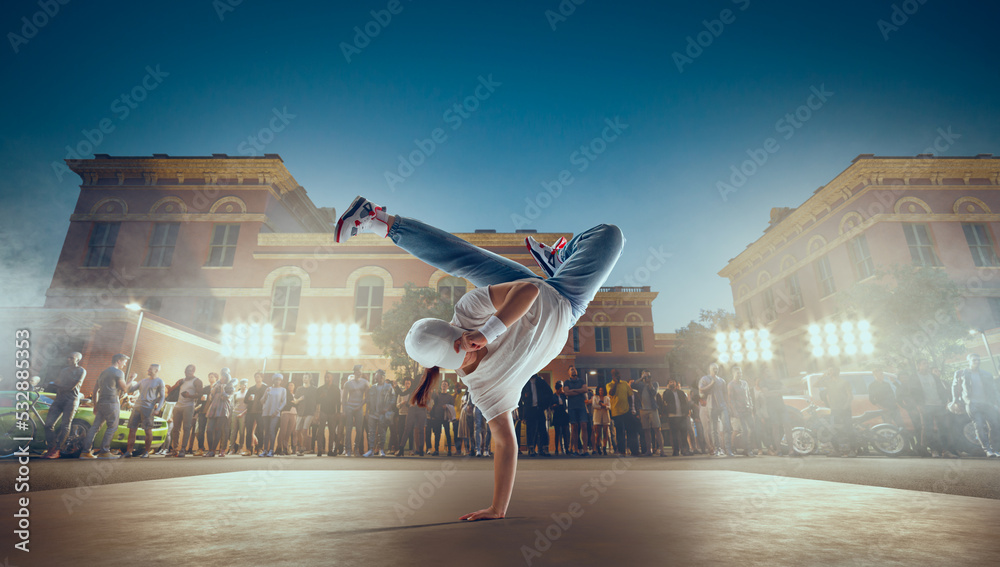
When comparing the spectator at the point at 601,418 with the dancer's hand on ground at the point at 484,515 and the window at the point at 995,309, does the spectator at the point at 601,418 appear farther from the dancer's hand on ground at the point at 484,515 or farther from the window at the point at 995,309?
the window at the point at 995,309

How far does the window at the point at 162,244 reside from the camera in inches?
A: 777

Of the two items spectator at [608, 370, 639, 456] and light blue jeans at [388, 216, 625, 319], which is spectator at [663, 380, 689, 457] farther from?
light blue jeans at [388, 216, 625, 319]

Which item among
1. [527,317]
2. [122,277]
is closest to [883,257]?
[527,317]

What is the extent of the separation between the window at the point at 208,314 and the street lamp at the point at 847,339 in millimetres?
25602

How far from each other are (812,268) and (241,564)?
2850cm

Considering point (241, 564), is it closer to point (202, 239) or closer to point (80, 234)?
point (202, 239)

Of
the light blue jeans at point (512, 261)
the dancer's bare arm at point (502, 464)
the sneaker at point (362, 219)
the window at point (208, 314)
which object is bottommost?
the dancer's bare arm at point (502, 464)

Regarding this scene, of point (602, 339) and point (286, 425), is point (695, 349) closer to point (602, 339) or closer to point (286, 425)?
point (602, 339)

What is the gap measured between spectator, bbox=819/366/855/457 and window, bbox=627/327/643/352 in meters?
21.8

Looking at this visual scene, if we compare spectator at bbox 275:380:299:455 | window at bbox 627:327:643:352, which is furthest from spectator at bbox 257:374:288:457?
window at bbox 627:327:643:352

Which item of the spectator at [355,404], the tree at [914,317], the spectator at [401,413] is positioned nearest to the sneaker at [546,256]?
the spectator at [355,404]

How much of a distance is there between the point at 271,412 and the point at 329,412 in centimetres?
116

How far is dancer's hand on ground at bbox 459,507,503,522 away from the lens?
2137mm

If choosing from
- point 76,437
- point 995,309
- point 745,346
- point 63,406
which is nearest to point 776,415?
point 745,346
